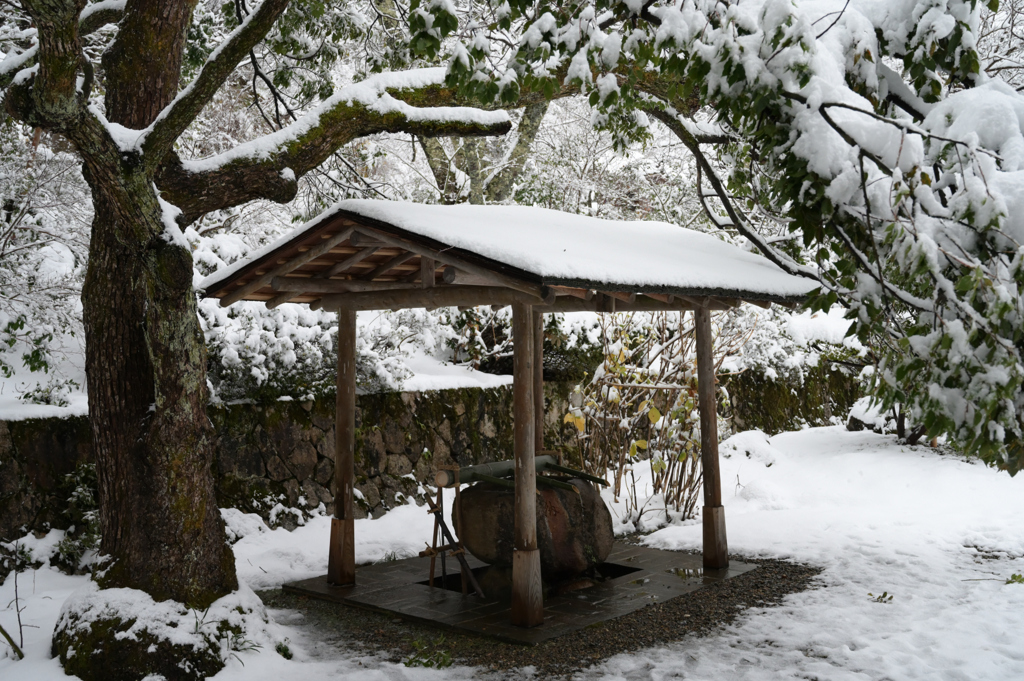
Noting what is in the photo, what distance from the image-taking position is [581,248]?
17.5 ft

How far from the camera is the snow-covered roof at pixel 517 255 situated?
462 cm

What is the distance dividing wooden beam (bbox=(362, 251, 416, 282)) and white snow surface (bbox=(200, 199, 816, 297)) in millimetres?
401

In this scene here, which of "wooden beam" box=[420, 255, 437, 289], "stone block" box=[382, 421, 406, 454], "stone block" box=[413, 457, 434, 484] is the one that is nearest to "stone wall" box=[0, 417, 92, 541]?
"stone block" box=[382, 421, 406, 454]

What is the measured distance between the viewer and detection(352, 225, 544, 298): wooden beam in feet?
15.0

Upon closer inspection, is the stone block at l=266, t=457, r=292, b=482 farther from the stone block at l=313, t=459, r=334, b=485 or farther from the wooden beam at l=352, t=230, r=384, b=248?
the wooden beam at l=352, t=230, r=384, b=248

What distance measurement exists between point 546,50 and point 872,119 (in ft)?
5.46

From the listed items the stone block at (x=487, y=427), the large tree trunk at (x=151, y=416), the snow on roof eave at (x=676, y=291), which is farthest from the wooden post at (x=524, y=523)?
the stone block at (x=487, y=427)

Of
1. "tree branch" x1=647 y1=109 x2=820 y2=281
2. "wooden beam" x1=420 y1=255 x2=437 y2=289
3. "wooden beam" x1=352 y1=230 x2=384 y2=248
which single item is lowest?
"wooden beam" x1=420 y1=255 x2=437 y2=289

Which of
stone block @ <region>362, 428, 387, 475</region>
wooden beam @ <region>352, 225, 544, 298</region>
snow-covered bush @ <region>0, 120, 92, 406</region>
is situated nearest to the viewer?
wooden beam @ <region>352, 225, 544, 298</region>

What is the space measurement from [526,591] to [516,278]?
2058mm

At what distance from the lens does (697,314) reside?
21.9 ft

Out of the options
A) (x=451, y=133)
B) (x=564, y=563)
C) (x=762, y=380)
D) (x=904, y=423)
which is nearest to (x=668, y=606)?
(x=564, y=563)

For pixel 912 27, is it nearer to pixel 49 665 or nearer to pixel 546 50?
pixel 546 50

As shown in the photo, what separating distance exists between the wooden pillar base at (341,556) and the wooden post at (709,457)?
2.90 m
